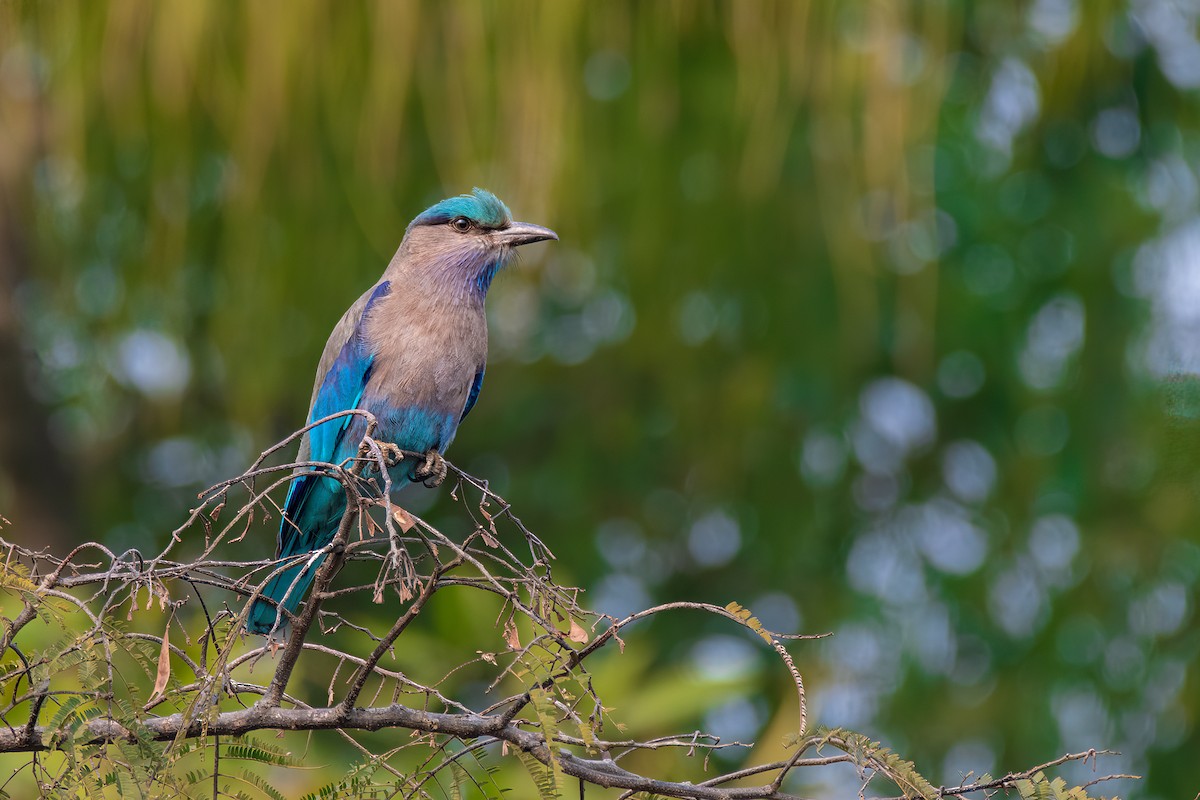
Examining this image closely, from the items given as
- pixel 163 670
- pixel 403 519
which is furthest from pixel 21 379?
pixel 403 519

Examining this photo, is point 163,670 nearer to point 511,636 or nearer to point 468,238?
point 511,636

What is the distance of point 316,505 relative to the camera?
13.1ft

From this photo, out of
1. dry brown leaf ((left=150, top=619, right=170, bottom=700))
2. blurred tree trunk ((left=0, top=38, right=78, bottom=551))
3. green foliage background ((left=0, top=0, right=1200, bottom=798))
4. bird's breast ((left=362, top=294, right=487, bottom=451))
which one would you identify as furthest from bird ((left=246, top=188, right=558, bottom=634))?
blurred tree trunk ((left=0, top=38, right=78, bottom=551))

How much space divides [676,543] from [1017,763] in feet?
8.26

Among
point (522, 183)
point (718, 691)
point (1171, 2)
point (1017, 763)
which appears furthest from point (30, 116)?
point (1017, 763)

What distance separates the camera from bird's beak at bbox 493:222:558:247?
4.38 metres

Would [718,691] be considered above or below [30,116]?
below

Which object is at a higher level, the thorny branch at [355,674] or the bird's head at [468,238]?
the bird's head at [468,238]

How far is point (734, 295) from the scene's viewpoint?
8578 millimetres

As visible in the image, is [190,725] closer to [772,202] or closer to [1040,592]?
[772,202]

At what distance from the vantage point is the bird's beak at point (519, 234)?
438 cm

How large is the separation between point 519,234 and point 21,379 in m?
4.88

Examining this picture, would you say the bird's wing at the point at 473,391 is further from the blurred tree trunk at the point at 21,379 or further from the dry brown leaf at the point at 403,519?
the blurred tree trunk at the point at 21,379

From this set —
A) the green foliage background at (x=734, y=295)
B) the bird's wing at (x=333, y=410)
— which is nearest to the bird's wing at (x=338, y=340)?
the bird's wing at (x=333, y=410)
